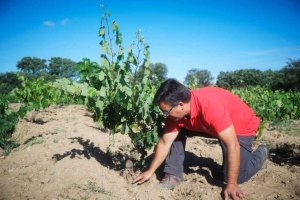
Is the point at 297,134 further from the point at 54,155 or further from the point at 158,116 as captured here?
the point at 54,155

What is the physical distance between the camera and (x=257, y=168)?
323cm

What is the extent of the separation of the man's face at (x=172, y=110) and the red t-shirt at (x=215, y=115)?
0.13 metres

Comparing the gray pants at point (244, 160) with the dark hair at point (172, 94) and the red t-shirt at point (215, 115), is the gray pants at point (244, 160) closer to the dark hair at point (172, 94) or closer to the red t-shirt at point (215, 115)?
the red t-shirt at point (215, 115)

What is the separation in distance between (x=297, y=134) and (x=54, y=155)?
19.8 feet

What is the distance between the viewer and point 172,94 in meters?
2.70

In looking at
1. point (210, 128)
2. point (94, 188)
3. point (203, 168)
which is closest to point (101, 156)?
point (94, 188)

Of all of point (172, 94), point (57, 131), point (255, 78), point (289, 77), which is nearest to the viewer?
point (172, 94)

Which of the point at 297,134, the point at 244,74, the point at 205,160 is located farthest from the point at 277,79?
the point at 205,160

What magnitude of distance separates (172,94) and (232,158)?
0.92 meters

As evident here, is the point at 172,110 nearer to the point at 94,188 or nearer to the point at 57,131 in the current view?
the point at 94,188

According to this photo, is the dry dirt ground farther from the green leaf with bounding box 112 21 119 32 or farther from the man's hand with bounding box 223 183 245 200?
the green leaf with bounding box 112 21 119 32

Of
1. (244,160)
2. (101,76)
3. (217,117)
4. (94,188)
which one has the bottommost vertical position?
(94,188)

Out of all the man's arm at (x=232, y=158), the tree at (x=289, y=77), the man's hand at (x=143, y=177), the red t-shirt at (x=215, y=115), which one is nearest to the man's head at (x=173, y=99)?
the red t-shirt at (x=215, y=115)

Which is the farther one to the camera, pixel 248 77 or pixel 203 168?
pixel 248 77
